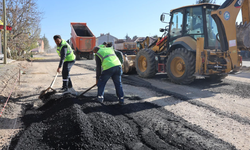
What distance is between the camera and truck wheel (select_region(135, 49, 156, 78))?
9289mm

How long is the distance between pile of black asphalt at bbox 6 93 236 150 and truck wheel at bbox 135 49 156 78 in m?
4.72

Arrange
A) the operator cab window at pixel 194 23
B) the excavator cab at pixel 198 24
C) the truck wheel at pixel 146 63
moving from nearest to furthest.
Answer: the excavator cab at pixel 198 24, the operator cab window at pixel 194 23, the truck wheel at pixel 146 63

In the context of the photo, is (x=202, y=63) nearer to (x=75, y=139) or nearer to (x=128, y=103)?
(x=128, y=103)

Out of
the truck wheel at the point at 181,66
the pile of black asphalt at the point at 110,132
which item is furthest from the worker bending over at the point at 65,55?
the truck wheel at the point at 181,66

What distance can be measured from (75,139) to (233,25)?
6406 millimetres

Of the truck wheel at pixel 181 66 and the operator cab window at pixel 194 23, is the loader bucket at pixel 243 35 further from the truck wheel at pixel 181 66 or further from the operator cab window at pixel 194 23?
the truck wheel at pixel 181 66

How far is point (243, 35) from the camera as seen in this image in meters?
7.08

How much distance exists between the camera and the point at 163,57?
8.93 m

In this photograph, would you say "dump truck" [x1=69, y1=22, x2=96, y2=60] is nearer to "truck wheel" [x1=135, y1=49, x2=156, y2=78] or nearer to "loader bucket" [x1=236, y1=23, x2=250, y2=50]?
"truck wheel" [x1=135, y1=49, x2=156, y2=78]

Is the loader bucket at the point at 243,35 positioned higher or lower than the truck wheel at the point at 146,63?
higher

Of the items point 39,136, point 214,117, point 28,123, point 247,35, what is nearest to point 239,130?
point 214,117

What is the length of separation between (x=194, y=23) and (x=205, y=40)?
0.78m

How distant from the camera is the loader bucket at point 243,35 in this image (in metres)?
6.96

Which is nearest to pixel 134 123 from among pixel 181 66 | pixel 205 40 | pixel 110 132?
pixel 110 132
